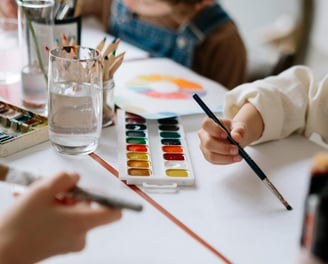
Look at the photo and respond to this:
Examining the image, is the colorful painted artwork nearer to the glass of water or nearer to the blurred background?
the glass of water

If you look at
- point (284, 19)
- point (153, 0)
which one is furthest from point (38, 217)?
point (284, 19)

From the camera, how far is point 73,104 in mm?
768

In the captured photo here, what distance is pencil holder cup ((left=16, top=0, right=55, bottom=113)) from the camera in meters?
0.89

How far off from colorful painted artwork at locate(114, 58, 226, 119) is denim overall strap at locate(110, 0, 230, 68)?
0.74ft

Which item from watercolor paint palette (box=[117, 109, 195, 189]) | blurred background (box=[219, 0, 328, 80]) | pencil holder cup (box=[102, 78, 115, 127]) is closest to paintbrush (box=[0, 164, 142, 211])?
watercolor paint palette (box=[117, 109, 195, 189])

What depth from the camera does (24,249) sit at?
1.52ft

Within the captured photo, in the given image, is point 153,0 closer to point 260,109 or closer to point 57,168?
point 260,109

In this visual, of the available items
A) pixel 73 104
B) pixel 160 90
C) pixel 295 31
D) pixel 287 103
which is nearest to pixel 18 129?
pixel 73 104

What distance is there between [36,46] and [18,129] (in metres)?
0.17

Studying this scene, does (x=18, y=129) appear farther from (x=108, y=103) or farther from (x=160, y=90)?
(x=160, y=90)

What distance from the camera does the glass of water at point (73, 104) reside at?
0.76 meters

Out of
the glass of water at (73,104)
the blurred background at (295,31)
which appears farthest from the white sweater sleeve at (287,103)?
the blurred background at (295,31)

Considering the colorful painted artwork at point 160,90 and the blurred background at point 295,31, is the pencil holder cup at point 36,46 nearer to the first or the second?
the colorful painted artwork at point 160,90

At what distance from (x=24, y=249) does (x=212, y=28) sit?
3.40ft
